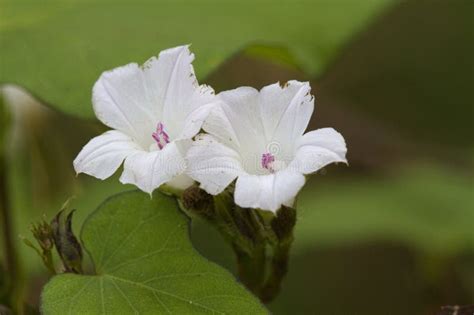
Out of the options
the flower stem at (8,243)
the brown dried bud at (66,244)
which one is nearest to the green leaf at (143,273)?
the brown dried bud at (66,244)

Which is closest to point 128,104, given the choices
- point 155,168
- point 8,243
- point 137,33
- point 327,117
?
point 155,168

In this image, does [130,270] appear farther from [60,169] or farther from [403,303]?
[403,303]

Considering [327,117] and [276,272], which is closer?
[276,272]

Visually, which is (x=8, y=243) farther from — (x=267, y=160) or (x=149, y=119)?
(x=267, y=160)

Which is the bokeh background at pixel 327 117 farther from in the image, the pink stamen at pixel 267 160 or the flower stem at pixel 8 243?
the pink stamen at pixel 267 160

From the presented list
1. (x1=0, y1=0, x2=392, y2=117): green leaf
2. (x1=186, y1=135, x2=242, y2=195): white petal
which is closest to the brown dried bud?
(x1=186, y1=135, x2=242, y2=195): white petal

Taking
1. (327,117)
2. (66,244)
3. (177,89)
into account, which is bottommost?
(327,117)

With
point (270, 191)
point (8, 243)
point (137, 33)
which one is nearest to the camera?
point (270, 191)

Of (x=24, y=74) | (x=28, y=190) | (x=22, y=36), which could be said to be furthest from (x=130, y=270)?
(x=28, y=190)
